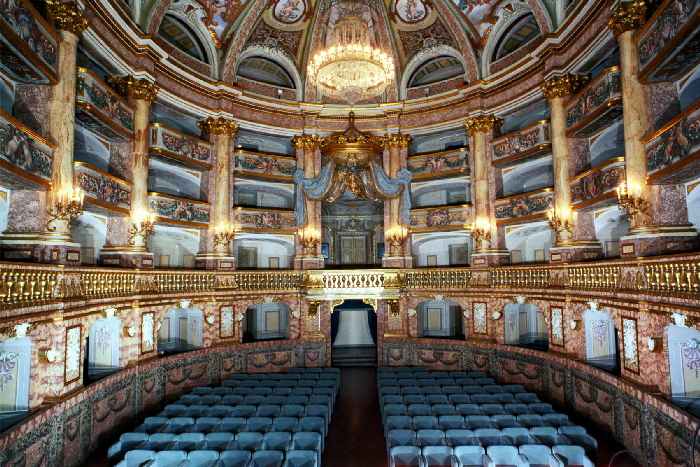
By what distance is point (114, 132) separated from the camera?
553 inches

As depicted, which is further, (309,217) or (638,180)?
(309,217)

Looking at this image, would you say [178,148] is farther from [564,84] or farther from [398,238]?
[564,84]

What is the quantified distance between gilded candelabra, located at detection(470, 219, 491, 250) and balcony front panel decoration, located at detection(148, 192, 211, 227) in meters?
11.2

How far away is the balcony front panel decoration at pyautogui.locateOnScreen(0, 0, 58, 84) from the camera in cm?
904

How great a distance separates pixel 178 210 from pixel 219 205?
5.91 ft

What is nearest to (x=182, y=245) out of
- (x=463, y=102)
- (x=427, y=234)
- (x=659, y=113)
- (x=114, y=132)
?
(x=114, y=132)

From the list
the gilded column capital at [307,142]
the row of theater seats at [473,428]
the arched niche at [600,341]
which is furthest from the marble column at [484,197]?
the gilded column capital at [307,142]

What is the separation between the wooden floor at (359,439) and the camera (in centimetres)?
1016

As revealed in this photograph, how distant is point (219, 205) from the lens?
1816 cm

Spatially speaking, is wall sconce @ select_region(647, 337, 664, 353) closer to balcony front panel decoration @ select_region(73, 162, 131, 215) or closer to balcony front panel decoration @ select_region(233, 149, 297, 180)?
balcony front panel decoration @ select_region(73, 162, 131, 215)

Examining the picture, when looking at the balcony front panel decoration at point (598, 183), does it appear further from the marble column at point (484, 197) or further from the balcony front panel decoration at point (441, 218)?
the balcony front panel decoration at point (441, 218)

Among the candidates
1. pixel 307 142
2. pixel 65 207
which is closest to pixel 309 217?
pixel 307 142

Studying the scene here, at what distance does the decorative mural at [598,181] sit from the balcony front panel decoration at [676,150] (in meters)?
1.33

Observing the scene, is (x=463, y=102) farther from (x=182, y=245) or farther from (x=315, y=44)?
(x=182, y=245)
